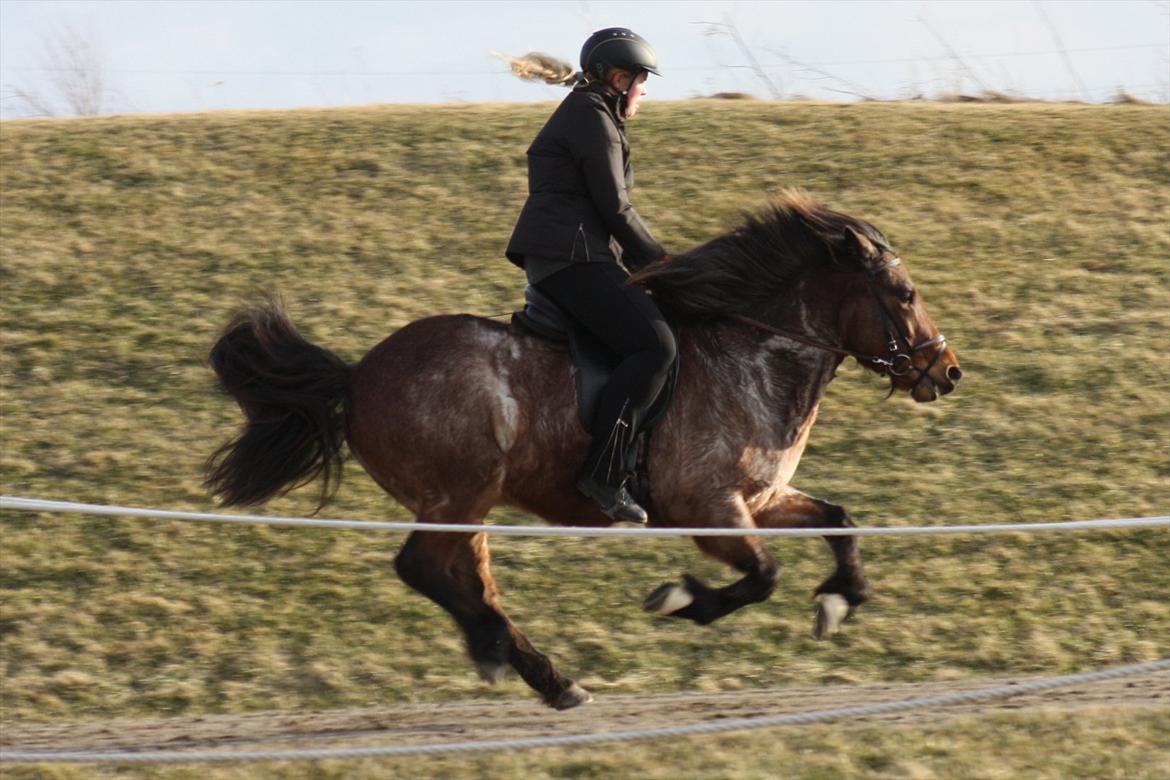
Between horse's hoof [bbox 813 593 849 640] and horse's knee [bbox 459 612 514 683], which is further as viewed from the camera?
horse's hoof [bbox 813 593 849 640]

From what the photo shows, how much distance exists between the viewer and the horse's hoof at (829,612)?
6.38m

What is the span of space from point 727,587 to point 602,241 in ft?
4.73

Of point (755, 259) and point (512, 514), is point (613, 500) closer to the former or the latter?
point (755, 259)

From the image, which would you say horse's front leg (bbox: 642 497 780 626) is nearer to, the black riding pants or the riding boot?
the riding boot

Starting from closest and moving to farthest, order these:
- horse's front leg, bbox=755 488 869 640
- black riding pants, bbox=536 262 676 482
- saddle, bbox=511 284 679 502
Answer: black riding pants, bbox=536 262 676 482
saddle, bbox=511 284 679 502
horse's front leg, bbox=755 488 869 640

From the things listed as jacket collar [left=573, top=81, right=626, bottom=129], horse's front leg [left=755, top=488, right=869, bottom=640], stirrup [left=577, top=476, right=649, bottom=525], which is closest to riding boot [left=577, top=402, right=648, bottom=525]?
stirrup [left=577, top=476, right=649, bottom=525]

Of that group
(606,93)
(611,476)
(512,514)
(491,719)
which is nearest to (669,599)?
(611,476)

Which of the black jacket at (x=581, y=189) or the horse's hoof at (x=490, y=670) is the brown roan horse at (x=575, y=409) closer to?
the horse's hoof at (x=490, y=670)

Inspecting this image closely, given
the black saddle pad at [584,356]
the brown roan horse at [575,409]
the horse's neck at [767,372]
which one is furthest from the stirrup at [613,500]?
the horse's neck at [767,372]

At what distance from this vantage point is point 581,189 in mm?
6281

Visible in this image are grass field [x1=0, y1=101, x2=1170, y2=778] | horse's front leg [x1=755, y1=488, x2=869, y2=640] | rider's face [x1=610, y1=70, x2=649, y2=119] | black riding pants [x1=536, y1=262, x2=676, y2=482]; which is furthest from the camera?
grass field [x1=0, y1=101, x2=1170, y2=778]

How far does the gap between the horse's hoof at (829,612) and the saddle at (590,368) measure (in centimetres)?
84

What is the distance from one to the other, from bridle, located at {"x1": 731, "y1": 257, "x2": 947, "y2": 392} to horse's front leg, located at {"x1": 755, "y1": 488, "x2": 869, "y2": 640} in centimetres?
61

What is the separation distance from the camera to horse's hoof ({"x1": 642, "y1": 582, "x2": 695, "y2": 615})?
6168mm
